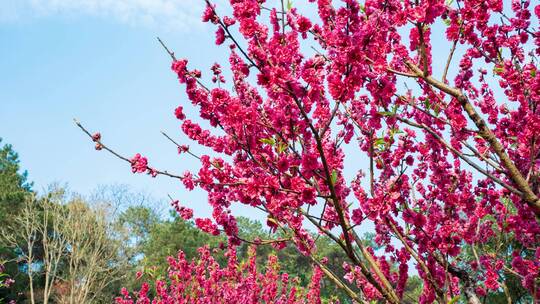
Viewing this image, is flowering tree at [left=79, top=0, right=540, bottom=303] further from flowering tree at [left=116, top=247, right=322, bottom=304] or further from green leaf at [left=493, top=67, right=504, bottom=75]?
flowering tree at [left=116, top=247, right=322, bottom=304]

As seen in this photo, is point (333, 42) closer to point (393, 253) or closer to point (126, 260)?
point (393, 253)

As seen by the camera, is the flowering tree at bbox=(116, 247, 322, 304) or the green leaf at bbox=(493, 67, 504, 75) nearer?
the green leaf at bbox=(493, 67, 504, 75)

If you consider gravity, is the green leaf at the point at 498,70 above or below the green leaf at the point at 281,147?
above

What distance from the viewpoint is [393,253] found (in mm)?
4336

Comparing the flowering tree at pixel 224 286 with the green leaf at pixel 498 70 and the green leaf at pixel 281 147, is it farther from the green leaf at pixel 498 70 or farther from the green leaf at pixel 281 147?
the green leaf at pixel 281 147

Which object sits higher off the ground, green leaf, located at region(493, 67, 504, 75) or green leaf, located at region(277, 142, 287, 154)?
green leaf, located at region(493, 67, 504, 75)

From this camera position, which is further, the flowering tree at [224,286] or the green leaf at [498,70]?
the flowering tree at [224,286]

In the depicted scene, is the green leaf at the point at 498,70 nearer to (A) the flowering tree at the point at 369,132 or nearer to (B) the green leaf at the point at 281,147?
(A) the flowering tree at the point at 369,132

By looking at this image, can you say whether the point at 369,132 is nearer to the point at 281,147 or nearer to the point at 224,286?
the point at 281,147

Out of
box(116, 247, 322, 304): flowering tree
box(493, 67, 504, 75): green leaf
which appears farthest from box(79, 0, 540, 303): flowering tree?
box(116, 247, 322, 304): flowering tree

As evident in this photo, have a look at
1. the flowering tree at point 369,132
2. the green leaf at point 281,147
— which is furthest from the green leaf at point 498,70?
the green leaf at point 281,147

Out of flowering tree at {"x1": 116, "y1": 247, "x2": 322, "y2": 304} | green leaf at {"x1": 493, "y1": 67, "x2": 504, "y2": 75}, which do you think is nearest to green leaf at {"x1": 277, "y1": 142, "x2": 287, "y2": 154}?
green leaf at {"x1": 493, "y1": 67, "x2": 504, "y2": 75}

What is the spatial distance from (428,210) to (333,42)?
250cm

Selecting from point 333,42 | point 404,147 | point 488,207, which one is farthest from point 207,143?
point 488,207
